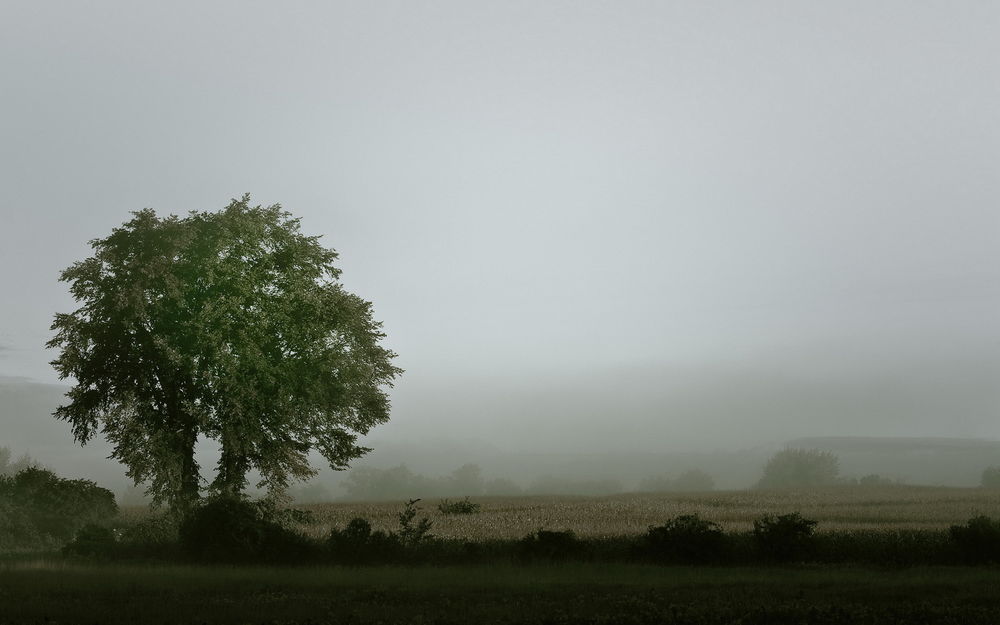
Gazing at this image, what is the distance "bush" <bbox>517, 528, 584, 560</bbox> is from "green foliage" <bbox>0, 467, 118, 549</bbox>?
22.9 m

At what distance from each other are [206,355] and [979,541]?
30.9 metres

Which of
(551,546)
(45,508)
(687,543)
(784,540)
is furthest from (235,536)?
(784,540)

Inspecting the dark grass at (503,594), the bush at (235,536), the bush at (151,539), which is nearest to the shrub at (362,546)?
the bush at (235,536)

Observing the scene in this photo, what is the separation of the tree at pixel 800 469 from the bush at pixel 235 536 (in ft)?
367

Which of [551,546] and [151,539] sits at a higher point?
[151,539]

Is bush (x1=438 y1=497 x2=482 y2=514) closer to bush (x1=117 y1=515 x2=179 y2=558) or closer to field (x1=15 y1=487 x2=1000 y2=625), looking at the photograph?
bush (x1=117 y1=515 x2=179 y2=558)

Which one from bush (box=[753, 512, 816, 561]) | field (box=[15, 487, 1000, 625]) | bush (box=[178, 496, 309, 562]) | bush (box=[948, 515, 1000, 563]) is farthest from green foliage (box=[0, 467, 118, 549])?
bush (box=[948, 515, 1000, 563])

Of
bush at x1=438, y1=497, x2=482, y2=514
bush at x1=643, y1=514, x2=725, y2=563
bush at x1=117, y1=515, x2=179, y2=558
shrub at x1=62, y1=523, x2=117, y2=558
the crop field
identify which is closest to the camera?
bush at x1=643, y1=514, x2=725, y2=563

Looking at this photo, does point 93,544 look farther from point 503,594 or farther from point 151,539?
point 503,594

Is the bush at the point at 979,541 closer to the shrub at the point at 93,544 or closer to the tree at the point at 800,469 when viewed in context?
the shrub at the point at 93,544

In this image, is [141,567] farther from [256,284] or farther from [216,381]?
[256,284]

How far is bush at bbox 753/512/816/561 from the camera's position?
26469 millimetres

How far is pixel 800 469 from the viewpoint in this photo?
5123 inches

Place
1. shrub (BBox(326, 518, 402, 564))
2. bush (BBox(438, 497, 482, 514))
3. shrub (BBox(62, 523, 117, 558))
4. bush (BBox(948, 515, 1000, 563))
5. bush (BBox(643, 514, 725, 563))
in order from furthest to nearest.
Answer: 1. bush (BBox(438, 497, 482, 514))
2. shrub (BBox(62, 523, 117, 558))
3. shrub (BBox(326, 518, 402, 564))
4. bush (BBox(643, 514, 725, 563))
5. bush (BBox(948, 515, 1000, 563))
